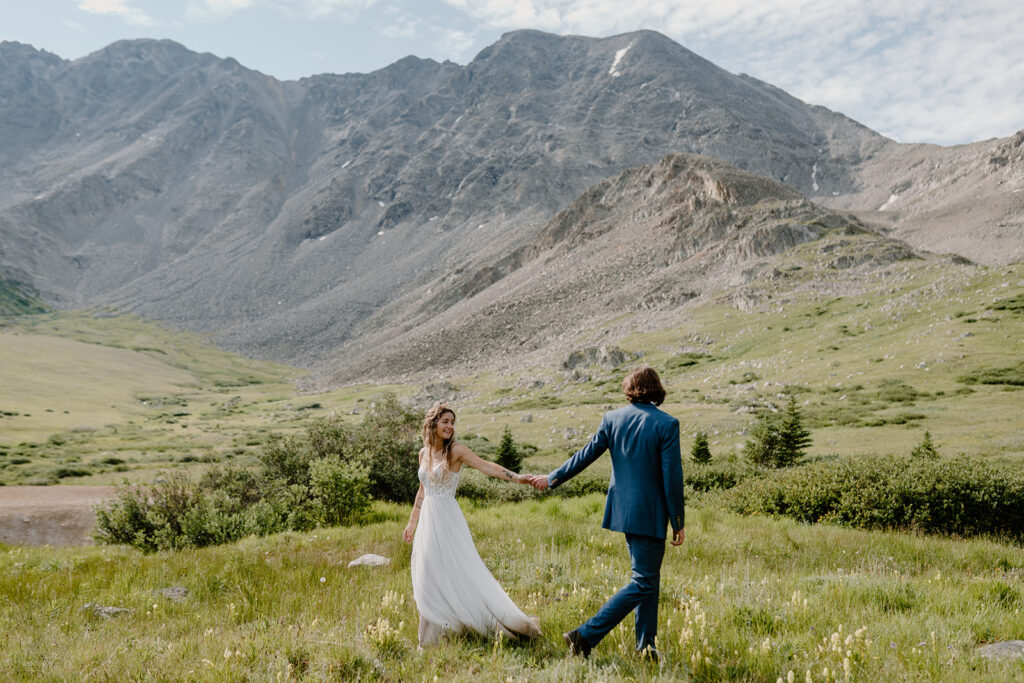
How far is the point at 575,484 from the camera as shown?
750 inches

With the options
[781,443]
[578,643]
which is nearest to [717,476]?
[781,443]

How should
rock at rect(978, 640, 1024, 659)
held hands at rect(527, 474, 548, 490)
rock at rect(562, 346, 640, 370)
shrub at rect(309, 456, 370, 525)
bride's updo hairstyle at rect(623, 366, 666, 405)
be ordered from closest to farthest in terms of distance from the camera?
1. rock at rect(978, 640, 1024, 659)
2. bride's updo hairstyle at rect(623, 366, 666, 405)
3. held hands at rect(527, 474, 548, 490)
4. shrub at rect(309, 456, 370, 525)
5. rock at rect(562, 346, 640, 370)

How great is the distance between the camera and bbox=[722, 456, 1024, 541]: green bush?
10.7 m

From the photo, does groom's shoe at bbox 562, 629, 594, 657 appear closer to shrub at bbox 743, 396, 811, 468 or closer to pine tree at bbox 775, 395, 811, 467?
shrub at bbox 743, 396, 811, 468

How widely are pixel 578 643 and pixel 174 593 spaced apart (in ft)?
18.2

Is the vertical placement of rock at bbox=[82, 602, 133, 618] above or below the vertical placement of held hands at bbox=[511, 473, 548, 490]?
below

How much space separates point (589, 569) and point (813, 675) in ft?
11.7

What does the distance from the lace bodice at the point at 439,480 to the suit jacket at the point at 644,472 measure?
140cm

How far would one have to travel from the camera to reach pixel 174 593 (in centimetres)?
724

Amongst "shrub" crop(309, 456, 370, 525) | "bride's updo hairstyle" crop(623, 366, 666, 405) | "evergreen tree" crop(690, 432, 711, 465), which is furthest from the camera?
"evergreen tree" crop(690, 432, 711, 465)

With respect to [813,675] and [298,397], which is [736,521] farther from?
→ [298,397]

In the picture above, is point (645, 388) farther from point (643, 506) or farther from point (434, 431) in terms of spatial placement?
point (434, 431)

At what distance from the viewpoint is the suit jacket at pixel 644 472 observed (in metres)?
5.15

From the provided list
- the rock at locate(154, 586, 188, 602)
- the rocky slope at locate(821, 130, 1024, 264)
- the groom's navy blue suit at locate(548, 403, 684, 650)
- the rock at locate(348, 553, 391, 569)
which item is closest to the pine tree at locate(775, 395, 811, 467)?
the rock at locate(348, 553, 391, 569)
